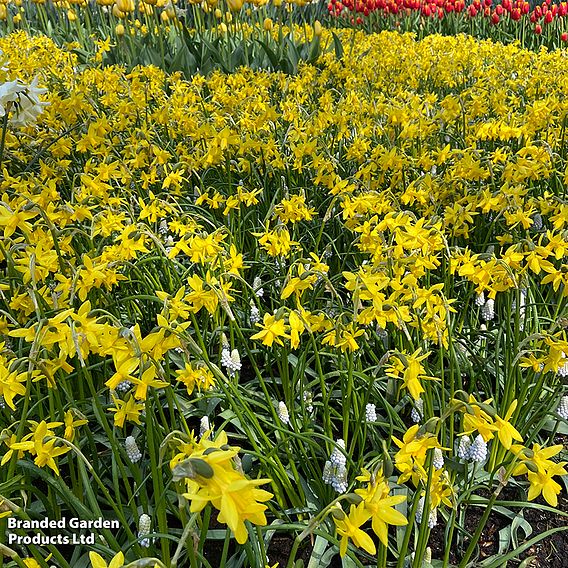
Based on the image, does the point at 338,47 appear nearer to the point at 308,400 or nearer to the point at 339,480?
the point at 308,400

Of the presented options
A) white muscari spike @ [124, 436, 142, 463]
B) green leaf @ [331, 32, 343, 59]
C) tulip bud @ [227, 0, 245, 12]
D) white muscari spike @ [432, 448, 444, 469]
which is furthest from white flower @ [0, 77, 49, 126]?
green leaf @ [331, 32, 343, 59]

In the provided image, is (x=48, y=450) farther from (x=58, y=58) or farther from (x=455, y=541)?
(x=58, y=58)

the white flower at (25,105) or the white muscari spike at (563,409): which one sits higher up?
the white flower at (25,105)

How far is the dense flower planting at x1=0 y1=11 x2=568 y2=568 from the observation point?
53.4 inches

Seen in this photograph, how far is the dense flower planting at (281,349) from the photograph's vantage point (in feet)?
4.45

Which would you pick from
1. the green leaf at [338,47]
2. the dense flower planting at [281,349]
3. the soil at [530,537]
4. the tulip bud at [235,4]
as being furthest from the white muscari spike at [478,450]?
the green leaf at [338,47]

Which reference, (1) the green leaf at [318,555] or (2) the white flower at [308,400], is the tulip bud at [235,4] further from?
(1) the green leaf at [318,555]

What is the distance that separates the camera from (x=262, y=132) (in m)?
3.40

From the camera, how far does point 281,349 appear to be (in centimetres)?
203

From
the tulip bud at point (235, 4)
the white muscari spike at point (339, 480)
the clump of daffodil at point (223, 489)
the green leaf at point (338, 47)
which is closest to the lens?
the clump of daffodil at point (223, 489)

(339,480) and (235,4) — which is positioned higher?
(235,4)

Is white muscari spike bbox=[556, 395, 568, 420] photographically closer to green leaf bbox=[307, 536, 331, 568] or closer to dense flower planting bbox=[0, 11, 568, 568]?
dense flower planting bbox=[0, 11, 568, 568]

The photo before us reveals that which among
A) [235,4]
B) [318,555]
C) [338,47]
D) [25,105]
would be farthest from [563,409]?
[338,47]

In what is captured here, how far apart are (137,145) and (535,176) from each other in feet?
5.94
